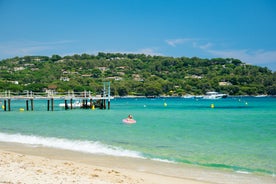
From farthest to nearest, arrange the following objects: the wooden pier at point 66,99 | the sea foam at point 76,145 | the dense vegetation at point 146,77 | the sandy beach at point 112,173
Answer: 1. the dense vegetation at point 146,77
2. the wooden pier at point 66,99
3. the sea foam at point 76,145
4. the sandy beach at point 112,173

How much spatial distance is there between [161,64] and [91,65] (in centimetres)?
3367

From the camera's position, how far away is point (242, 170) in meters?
13.1

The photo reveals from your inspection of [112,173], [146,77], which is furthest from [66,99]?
[146,77]

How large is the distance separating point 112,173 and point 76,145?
8.41 metres

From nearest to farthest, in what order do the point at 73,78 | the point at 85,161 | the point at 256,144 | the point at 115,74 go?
the point at 85,161, the point at 256,144, the point at 73,78, the point at 115,74

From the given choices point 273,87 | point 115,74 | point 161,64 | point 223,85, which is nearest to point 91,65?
point 115,74

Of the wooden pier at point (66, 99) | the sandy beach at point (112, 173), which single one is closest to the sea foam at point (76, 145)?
the sandy beach at point (112, 173)

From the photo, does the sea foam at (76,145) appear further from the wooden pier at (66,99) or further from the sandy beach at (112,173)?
the wooden pier at (66,99)

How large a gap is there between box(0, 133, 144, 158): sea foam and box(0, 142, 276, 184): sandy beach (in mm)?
1946

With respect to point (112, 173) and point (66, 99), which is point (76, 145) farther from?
point (66, 99)

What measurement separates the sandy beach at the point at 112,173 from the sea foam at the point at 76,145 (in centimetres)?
195

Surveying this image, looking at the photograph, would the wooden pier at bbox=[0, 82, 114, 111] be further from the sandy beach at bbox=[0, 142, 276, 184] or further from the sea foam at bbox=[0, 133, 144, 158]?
the sandy beach at bbox=[0, 142, 276, 184]

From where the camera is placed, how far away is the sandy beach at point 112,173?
32.7 feet

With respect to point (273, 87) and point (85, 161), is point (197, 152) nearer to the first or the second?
point (85, 161)
